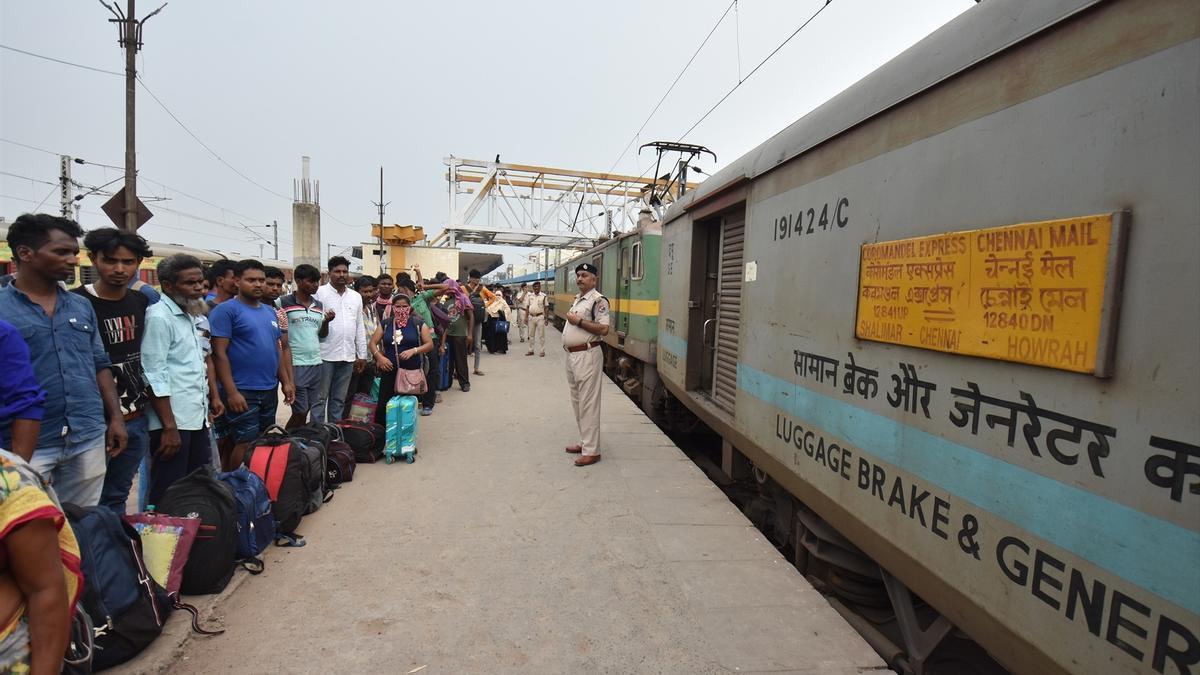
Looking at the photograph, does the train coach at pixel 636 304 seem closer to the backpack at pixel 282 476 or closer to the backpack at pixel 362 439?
the backpack at pixel 362 439

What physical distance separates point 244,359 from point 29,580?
279 centimetres

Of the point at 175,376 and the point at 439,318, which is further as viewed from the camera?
the point at 439,318

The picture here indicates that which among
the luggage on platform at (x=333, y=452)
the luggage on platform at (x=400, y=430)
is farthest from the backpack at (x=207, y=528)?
the luggage on platform at (x=400, y=430)

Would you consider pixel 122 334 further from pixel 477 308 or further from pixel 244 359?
pixel 477 308

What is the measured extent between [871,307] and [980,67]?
97 cm

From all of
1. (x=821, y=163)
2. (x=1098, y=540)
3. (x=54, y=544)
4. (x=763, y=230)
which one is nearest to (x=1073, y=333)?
(x=1098, y=540)

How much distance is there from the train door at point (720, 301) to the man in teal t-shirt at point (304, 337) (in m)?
3.55

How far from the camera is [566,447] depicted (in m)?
5.80

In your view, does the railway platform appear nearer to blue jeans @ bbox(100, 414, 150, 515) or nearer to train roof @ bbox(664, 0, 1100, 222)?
blue jeans @ bbox(100, 414, 150, 515)

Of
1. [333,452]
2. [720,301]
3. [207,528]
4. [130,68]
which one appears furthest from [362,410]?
[130,68]

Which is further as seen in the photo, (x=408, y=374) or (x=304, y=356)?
(x=408, y=374)

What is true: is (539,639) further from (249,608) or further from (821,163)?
(821,163)

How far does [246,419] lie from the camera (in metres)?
4.00

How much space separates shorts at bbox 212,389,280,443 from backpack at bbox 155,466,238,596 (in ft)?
3.73
